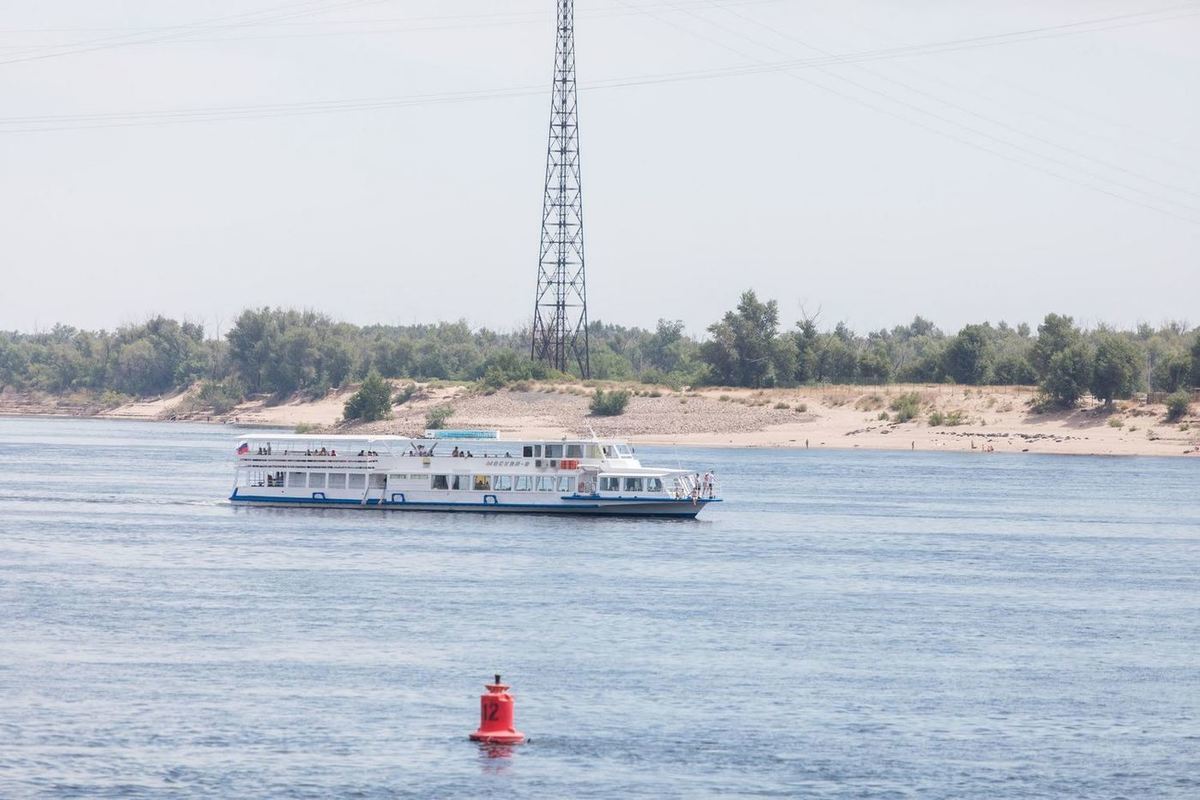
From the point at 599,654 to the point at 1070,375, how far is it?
5281 inches

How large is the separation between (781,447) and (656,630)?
126198 millimetres

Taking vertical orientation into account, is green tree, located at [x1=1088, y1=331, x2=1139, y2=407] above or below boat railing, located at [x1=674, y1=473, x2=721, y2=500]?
above

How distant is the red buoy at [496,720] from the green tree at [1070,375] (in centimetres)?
14562

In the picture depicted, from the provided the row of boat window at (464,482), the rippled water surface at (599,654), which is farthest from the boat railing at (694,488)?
the rippled water surface at (599,654)

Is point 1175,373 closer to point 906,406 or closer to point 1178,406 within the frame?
point 1178,406

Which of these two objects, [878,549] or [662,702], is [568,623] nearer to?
[662,702]

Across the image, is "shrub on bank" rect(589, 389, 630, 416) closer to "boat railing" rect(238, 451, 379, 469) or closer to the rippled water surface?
"boat railing" rect(238, 451, 379, 469)

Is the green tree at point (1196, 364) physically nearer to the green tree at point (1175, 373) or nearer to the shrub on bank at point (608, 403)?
the green tree at point (1175, 373)

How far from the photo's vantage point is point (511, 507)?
103625 mm

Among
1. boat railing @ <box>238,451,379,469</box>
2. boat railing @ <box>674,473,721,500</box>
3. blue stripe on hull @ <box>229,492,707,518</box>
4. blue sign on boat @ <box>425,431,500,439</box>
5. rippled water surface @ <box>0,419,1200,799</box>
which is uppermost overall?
blue sign on boat @ <box>425,431,500,439</box>

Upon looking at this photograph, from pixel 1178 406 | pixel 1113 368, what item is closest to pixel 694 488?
pixel 1113 368

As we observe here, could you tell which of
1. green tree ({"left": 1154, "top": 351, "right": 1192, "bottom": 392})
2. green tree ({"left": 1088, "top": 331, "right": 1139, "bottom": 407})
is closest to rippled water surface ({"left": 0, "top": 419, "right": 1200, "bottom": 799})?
green tree ({"left": 1088, "top": 331, "right": 1139, "bottom": 407})

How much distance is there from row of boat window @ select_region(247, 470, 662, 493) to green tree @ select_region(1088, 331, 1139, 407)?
8923 centimetres

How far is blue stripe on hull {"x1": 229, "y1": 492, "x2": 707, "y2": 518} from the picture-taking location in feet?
334
